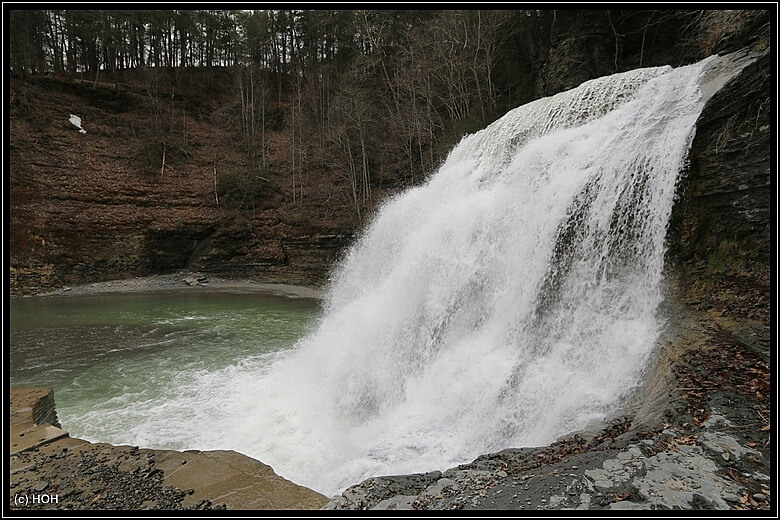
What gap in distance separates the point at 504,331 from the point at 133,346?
29.6 feet

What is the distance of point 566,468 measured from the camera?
122 inches

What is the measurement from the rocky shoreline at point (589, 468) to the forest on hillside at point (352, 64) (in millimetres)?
6046

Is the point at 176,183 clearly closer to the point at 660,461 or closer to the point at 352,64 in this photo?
the point at 352,64

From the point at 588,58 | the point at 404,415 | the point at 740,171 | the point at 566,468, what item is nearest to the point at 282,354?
the point at 404,415

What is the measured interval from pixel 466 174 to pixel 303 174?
1654cm

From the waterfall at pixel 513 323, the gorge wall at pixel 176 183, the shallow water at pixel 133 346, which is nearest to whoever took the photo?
the waterfall at pixel 513 323

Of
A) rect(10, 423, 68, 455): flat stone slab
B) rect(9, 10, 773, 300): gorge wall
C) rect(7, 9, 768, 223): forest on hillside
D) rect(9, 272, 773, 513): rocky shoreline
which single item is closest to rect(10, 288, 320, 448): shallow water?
rect(10, 423, 68, 455): flat stone slab

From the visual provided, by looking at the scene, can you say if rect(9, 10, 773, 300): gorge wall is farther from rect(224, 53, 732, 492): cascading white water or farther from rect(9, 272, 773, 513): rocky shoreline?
rect(9, 272, 773, 513): rocky shoreline

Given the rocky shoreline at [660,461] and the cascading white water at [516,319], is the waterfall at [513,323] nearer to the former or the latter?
the cascading white water at [516,319]

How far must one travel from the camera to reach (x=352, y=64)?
26.6 meters

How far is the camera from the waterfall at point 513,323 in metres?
4.79

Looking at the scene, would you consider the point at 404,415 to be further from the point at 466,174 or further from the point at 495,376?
the point at 466,174

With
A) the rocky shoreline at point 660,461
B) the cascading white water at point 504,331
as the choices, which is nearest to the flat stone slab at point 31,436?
the cascading white water at point 504,331

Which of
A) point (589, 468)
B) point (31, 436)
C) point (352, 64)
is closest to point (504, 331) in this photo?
point (589, 468)
